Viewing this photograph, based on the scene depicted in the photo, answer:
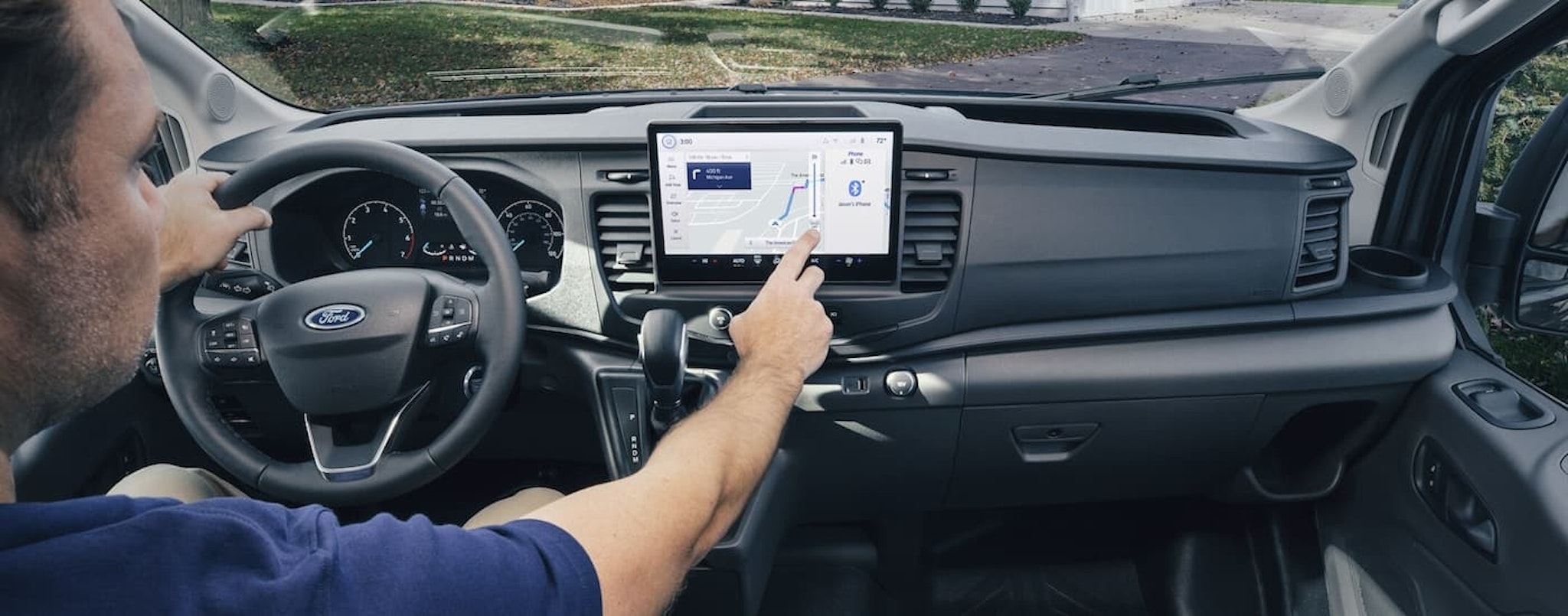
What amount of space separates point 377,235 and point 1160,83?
208cm

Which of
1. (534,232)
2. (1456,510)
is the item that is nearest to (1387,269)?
(1456,510)

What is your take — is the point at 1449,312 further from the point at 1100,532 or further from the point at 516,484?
the point at 516,484

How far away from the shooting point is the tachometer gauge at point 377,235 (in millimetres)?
2414

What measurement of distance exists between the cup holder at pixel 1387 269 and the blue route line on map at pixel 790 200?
1.44 m

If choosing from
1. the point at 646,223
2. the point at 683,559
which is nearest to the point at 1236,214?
the point at 646,223

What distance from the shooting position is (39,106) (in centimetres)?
82

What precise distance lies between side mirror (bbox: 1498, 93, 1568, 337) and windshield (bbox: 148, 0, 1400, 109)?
0.48 meters

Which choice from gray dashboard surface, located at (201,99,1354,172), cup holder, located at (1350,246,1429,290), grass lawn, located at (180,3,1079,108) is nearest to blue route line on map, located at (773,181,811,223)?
gray dashboard surface, located at (201,99,1354,172)

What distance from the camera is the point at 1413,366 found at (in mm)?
2352

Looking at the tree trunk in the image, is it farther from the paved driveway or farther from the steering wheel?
the paved driveway

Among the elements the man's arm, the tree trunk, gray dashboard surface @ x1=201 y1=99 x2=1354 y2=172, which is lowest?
the man's arm

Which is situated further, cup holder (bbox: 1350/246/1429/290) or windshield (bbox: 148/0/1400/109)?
windshield (bbox: 148/0/1400/109)

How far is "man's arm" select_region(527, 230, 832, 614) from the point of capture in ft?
3.82

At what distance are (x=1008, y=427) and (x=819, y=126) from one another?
3.01 feet
